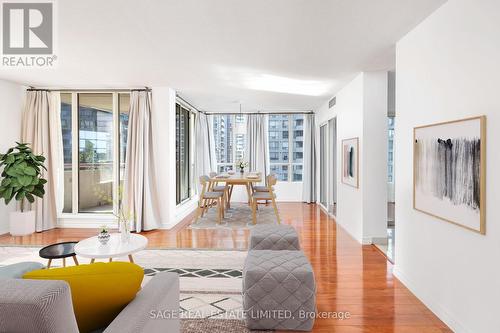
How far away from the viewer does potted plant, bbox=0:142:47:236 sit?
498cm

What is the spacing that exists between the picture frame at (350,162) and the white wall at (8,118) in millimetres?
5835

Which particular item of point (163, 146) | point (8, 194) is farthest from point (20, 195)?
point (163, 146)

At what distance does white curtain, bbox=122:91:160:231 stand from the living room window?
48 cm

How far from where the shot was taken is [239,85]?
561 centimetres

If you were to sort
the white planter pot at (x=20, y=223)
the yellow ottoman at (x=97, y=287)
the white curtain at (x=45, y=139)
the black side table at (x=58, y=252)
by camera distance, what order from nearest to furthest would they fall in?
1. the yellow ottoman at (x=97, y=287)
2. the black side table at (x=58, y=252)
3. the white planter pot at (x=20, y=223)
4. the white curtain at (x=45, y=139)

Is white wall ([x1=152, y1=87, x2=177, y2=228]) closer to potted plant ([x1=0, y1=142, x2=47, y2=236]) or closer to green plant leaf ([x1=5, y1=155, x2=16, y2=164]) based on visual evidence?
potted plant ([x1=0, y1=142, x2=47, y2=236])

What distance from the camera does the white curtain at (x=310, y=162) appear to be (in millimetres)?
8805

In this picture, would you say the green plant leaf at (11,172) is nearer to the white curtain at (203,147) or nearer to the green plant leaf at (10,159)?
the green plant leaf at (10,159)

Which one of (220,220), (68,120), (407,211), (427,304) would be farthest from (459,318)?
(68,120)

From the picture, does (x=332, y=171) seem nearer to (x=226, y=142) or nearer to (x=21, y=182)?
(x=226, y=142)

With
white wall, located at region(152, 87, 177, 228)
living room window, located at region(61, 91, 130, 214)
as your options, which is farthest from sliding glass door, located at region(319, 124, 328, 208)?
living room window, located at region(61, 91, 130, 214)

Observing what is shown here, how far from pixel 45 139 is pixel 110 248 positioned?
153 inches

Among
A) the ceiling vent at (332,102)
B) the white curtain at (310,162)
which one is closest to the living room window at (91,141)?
the ceiling vent at (332,102)

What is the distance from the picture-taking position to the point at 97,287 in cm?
136
